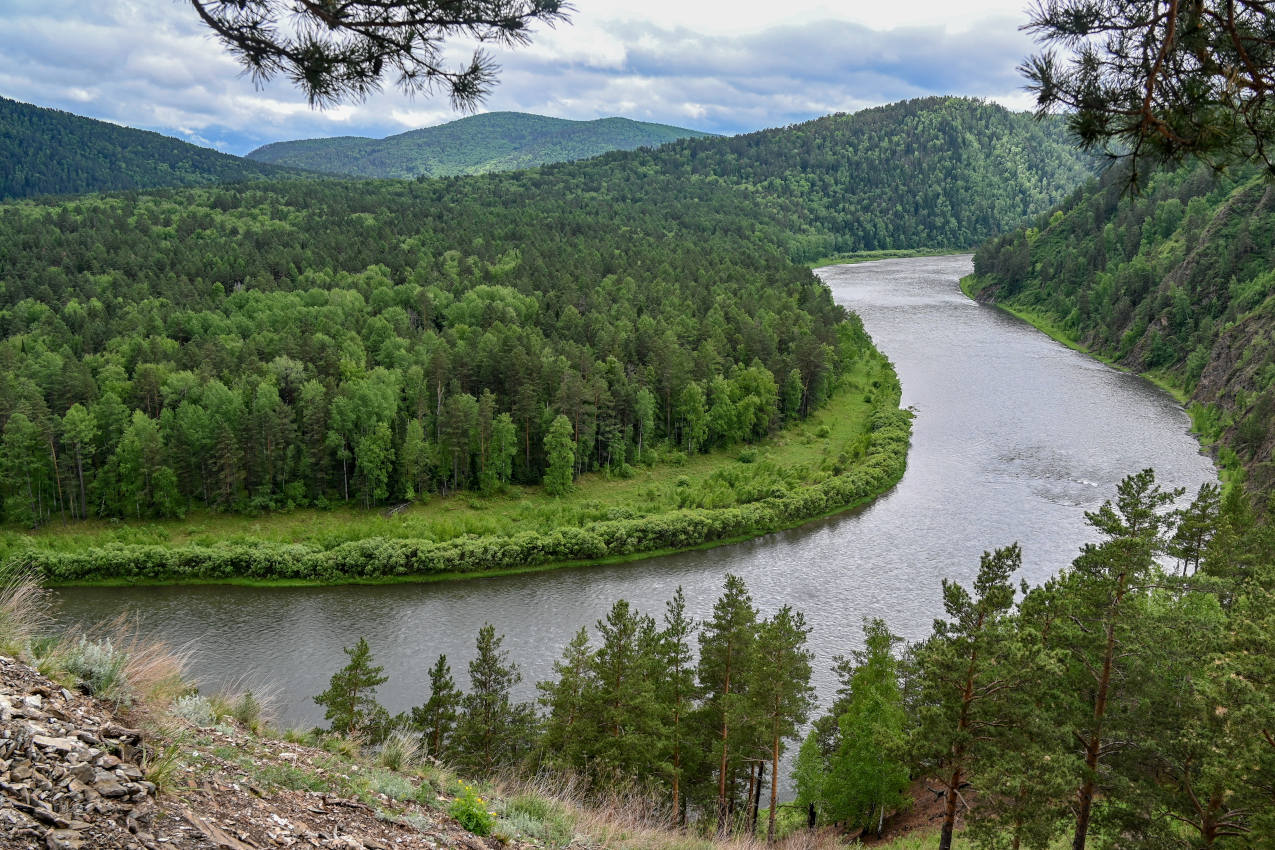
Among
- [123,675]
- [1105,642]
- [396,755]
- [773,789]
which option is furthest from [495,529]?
[123,675]

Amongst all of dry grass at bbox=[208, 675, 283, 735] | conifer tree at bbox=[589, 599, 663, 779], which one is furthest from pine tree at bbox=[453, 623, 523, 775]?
dry grass at bbox=[208, 675, 283, 735]

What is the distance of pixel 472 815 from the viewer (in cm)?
938

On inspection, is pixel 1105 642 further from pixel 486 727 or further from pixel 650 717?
pixel 486 727

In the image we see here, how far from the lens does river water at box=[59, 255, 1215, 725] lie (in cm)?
3412

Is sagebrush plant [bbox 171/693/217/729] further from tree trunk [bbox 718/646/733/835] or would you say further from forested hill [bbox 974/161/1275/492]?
forested hill [bbox 974/161/1275/492]

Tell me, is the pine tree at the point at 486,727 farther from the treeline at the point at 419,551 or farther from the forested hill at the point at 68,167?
the forested hill at the point at 68,167

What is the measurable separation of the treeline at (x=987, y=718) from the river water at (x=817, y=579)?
629cm

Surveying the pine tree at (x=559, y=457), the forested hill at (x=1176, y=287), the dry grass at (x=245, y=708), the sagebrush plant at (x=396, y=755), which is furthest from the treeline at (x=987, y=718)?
the forested hill at (x=1176, y=287)

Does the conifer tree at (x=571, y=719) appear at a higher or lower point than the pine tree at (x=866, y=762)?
higher

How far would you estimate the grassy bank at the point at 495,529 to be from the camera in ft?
138

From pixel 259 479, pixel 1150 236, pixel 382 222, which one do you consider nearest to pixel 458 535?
pixel 259 479

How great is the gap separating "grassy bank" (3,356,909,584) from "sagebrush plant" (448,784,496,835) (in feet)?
111

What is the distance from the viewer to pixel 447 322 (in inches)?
2906

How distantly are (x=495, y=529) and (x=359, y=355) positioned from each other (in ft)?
78.1
